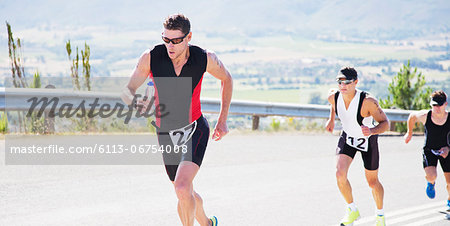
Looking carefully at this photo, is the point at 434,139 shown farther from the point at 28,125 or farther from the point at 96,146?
the point at 28,125

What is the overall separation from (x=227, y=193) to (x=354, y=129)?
2.37 meters

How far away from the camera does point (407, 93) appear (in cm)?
1986

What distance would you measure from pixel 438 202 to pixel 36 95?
7.79 meters

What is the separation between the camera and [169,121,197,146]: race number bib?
17.5 feet

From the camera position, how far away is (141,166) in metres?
10.1

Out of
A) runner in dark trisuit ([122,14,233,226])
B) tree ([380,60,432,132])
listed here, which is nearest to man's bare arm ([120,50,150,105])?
runner in dark trisuit ([122,14,233,226])

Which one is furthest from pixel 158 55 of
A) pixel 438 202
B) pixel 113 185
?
pixel 438 202

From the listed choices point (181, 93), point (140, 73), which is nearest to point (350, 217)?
point (181, 93)

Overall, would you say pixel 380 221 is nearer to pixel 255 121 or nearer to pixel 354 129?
pixel 354 129

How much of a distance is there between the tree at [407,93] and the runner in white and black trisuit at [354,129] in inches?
526

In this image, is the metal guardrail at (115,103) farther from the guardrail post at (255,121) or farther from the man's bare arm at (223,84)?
the man's bare arm at (223,84)

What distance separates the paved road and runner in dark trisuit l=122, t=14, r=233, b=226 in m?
1.57

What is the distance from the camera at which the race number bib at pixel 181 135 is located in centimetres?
533

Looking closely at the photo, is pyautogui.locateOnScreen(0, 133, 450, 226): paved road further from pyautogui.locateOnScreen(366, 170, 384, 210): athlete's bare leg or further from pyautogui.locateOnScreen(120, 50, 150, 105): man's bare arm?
pyautogui.locateOnScreen(120, 50, 150, 105): man's bare arm
